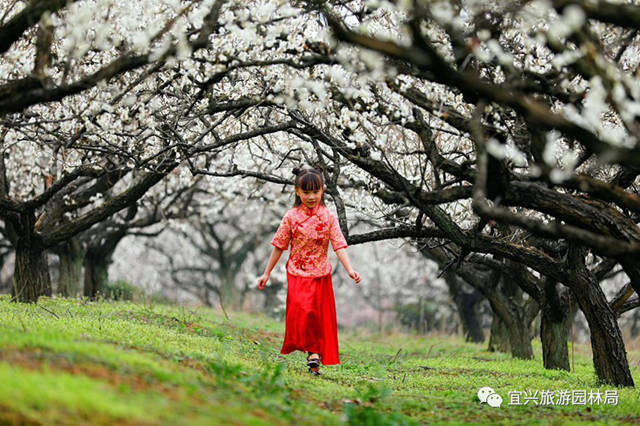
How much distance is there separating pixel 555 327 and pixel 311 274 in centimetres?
576

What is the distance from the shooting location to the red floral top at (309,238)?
29.7 feet

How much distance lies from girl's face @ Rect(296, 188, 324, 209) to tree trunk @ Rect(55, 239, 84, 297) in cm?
1396

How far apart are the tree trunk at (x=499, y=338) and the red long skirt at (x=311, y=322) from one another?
1006cm

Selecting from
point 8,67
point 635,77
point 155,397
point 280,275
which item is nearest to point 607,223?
point 635,77

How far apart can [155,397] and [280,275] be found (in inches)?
1124

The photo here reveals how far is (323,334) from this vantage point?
890 centimetres

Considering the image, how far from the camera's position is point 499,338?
716 inches

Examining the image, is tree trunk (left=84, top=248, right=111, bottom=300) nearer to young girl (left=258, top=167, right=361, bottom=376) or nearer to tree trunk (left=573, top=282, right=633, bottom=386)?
young girl (left=258, top=167, right=361, bottom=376)

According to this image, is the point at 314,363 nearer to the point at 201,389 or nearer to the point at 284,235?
the point at 284,235

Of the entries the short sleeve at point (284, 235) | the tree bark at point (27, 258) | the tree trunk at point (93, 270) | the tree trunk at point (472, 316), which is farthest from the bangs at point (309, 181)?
the tree trunk at point (472, 316)

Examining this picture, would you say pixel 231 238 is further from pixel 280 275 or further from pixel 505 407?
pixel 505 407

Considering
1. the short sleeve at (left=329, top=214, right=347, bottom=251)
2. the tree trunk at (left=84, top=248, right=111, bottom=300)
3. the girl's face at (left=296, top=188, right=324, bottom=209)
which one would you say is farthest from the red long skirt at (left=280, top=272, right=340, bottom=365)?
the tree trunk at (left=84, top=248, right=111, bottom=300)

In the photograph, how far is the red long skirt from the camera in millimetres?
8883

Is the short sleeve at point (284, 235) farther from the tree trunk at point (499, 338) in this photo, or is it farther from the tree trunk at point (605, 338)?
the tree trunk at point (499, 338)
